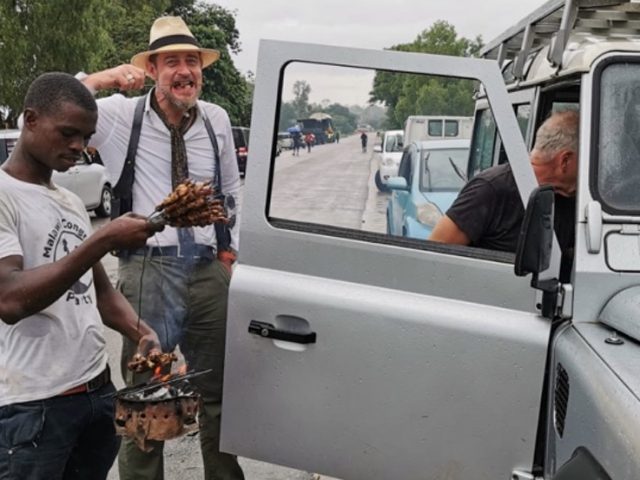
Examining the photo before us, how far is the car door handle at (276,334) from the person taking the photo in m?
2.33

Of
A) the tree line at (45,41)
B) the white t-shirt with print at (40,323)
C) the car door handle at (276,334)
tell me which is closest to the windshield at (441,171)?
the car door handle at (276,334)

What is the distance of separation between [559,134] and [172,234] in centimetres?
166

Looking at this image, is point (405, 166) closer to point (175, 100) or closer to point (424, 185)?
point (424, 185)

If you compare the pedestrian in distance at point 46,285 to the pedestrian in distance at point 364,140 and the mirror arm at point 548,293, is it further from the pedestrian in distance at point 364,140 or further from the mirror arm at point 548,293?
the mirror arm at point 548,293

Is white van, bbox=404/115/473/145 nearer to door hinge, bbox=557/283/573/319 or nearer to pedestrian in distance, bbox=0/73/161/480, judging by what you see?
door hinge, bbox=557/283/573/319

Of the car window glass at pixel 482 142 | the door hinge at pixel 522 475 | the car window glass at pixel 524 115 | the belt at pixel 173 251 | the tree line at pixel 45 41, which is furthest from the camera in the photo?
the tree line at pixel 45 41

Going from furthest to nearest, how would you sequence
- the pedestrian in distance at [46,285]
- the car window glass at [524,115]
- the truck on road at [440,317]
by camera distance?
the car window glass at [524,115], the truck on road at [440,317], the pedestrian in distance at [46,285]

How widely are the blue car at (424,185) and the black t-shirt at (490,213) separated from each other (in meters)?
0.07

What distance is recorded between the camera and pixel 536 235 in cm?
197

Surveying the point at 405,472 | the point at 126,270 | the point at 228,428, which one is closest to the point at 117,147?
the point at 126,270

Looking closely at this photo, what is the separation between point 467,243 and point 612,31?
46.2 inches

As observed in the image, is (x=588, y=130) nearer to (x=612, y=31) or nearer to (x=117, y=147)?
(x=612, y=31)

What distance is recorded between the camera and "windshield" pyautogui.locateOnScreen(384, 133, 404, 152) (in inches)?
97.1

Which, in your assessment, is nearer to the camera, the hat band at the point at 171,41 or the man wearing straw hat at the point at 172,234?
the man wearing straw hat at the point at 172,234
